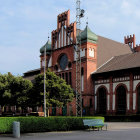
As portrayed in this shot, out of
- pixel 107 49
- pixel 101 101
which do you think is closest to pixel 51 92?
pixel 101 101

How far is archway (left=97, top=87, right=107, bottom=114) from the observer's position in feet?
151

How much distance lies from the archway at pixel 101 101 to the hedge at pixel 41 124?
80.1 feet

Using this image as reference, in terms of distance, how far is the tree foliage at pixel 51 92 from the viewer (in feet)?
126

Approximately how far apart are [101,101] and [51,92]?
11323 millimetres

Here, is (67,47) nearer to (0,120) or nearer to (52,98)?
(52,98)

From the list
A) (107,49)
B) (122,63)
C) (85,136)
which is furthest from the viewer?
(107,49)

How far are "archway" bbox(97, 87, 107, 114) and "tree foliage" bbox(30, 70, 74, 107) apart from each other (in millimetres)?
8351

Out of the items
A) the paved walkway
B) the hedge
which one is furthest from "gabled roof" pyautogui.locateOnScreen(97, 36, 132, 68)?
the paved walkway

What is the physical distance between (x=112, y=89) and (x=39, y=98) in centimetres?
1261

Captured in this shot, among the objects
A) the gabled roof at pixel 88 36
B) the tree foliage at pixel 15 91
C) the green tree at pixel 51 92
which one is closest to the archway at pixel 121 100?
the green tree at pixel 51 92

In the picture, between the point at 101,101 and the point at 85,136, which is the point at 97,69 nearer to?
the point at 101,101

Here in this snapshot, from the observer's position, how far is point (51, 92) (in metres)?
39.2

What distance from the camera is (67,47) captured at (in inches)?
2062

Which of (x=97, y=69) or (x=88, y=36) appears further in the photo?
(x=97, y=69)
